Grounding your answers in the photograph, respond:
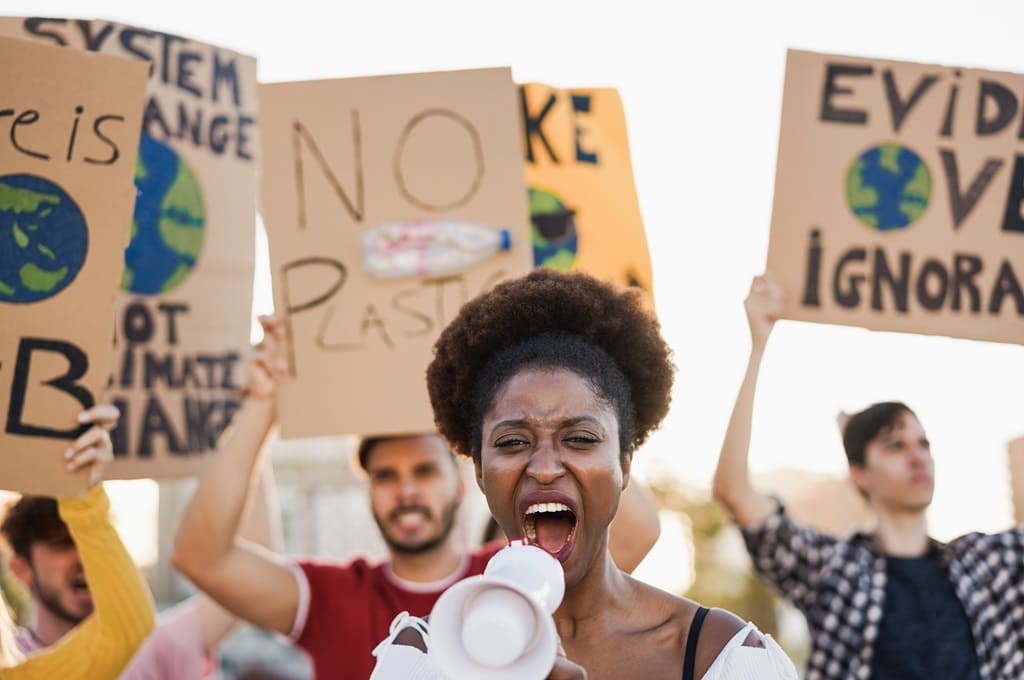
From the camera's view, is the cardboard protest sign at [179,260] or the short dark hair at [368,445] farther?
the short dark hair at [368,445]

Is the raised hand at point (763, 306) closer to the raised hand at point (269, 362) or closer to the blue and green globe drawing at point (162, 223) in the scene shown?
the raised hand at point (269, 362)

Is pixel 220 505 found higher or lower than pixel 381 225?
lower

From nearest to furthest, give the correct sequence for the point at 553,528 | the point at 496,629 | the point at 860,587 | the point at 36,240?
the point at 496,629 → the point at 553,528 → the point at 36,240 → the point at 860,587

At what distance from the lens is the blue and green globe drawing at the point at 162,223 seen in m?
4.02

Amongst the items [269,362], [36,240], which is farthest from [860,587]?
[36,240]

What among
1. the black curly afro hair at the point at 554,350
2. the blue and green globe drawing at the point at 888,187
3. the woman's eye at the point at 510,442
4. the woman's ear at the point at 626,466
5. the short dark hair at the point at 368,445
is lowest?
the woman's ear at the point at 626,466

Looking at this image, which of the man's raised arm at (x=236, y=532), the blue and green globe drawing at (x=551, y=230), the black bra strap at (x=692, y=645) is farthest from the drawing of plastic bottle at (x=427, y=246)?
the black bra strap at (x=692, y=645)

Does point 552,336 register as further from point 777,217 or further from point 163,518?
point 163,518

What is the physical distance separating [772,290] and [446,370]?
1617mm

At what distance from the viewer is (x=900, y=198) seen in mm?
4066

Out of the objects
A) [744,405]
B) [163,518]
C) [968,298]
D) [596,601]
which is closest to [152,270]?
[744,405]

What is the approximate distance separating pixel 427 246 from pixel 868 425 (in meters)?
1.58

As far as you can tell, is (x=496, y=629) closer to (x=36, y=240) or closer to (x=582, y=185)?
(x=36, y=240)

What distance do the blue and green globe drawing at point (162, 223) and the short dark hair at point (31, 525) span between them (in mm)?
722
